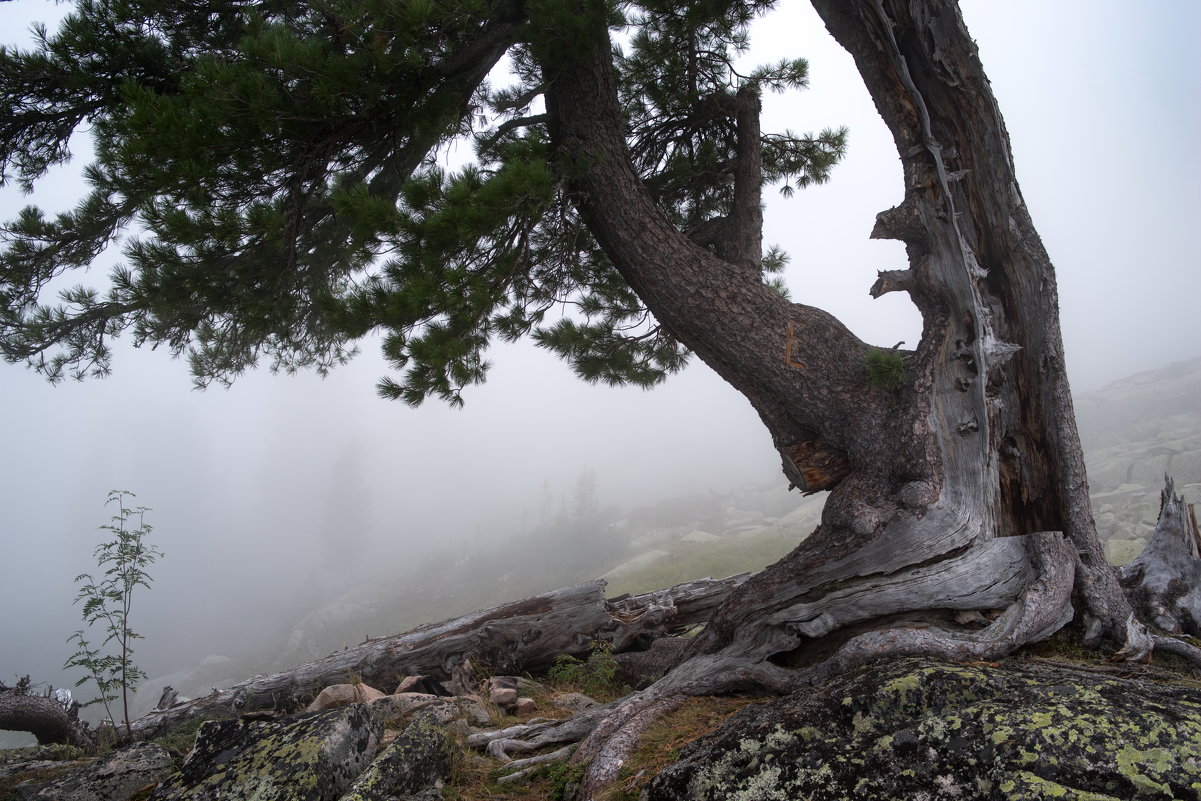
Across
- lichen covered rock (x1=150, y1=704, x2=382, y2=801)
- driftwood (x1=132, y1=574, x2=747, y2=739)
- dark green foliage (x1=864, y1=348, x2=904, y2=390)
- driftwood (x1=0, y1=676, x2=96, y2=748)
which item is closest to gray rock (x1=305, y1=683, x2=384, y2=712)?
driftwood (x1=132, y1=574, x2=747, y2=739)

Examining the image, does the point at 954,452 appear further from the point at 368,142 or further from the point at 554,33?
the point at 368,142

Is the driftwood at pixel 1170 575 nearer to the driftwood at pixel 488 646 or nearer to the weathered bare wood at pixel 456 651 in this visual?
the driftwood at pixel 488 646

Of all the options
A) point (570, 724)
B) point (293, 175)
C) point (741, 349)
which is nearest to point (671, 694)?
point (570, 724)

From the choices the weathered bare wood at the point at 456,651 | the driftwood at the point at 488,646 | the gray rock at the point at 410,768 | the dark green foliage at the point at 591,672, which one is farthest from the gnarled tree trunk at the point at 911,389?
the weathered bare wood at the point at 456,651

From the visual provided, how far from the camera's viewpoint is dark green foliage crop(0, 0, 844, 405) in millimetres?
4125

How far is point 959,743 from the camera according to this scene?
214 cm

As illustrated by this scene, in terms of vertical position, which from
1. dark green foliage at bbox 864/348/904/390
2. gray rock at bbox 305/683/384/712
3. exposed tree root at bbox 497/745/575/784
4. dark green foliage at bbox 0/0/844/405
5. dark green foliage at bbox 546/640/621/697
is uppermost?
dark green foliage at bbox 0/0/844/405

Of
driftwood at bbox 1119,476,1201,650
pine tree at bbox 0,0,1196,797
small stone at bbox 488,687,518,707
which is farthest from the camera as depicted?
small stone at bbox 488,687,518,707

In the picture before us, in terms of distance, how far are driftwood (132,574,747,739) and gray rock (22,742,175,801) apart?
278cm

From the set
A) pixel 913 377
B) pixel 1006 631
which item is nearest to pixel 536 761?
pixel 1006 631

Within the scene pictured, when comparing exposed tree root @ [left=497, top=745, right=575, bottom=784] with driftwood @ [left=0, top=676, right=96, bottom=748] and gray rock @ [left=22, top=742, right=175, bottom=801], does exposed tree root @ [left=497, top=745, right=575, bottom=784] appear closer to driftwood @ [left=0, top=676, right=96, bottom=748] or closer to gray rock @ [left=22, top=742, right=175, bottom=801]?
gray rock @ [left=22, top=742, right=175, bottom=801]

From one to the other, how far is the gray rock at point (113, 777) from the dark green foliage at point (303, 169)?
106 inches

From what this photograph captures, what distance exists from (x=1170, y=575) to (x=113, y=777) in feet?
24.3

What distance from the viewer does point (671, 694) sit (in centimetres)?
412
